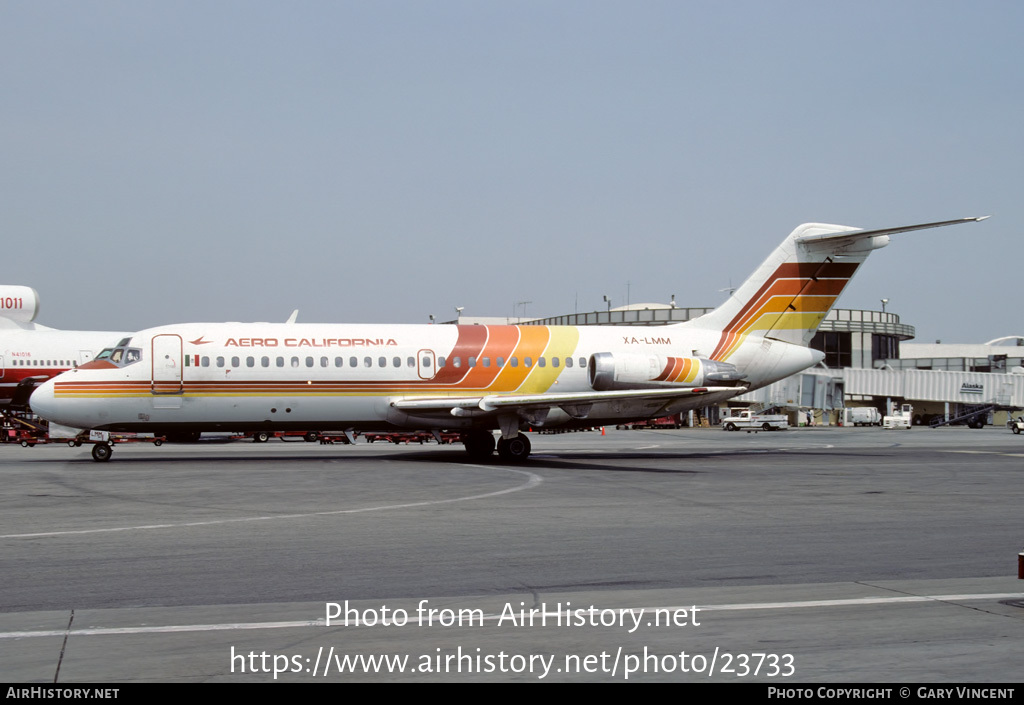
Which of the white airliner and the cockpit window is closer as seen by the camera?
the cockpit window

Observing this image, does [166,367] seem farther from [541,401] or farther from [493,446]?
[541,401]

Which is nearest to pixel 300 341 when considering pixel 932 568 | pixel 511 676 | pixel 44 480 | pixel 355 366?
pixel 355 366

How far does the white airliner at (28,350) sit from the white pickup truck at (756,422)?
4209 cm

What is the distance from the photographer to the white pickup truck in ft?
222

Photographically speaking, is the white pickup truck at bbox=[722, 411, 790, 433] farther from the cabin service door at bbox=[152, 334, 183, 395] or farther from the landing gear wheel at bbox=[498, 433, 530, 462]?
the cabin service door at bbox=[152, 334, 183, 395]

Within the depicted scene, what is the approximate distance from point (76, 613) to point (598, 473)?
17101mm

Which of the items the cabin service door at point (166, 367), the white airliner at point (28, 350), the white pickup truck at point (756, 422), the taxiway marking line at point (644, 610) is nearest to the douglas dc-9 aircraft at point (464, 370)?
the cabin service door at point (166, 367)

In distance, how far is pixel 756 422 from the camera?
225 ft

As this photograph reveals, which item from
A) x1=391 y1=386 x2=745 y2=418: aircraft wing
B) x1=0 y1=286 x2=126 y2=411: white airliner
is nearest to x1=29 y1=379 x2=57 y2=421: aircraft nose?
x1=391 y1=386 x2=745 y2=418: aircraft wing

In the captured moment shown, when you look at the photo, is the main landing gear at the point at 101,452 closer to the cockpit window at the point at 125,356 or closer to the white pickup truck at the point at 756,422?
the cockpit window at the point at 125,356

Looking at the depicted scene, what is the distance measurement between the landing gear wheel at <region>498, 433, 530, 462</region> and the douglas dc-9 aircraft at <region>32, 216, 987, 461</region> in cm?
4

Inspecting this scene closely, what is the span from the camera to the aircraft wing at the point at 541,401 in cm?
2781

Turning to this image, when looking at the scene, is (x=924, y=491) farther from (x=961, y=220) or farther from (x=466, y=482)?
(x=961, y=220)

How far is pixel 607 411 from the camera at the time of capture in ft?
98.4
